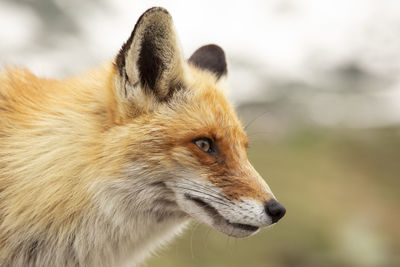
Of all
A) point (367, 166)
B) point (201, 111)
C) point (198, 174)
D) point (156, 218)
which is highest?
point (201, 111)

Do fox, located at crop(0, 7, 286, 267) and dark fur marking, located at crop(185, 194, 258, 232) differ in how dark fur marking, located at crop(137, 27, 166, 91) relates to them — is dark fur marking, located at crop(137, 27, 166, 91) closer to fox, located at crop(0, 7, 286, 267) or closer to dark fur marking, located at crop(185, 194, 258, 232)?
fox, located at crop(0, 7, 286, 267)

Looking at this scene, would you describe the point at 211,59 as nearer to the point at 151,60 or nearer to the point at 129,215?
the point at 151,60

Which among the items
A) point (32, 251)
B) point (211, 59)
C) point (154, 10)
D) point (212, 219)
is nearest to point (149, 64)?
point (154, 10)

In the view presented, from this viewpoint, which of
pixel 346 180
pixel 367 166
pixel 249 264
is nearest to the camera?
pixel 249 264

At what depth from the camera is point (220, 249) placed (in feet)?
29.1

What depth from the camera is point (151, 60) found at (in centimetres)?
384

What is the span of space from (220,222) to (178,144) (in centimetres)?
74

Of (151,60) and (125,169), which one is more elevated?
(151,60)

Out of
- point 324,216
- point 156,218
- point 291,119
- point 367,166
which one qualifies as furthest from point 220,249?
point 291,119

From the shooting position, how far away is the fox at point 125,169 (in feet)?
11.8

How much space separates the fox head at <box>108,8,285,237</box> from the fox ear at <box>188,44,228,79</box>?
53.0 inches

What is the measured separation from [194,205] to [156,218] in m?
0.44

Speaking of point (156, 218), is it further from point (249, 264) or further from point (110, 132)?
point (249, 264)

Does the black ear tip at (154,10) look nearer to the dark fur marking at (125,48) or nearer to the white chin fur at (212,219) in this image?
the dark fur marking at (125,48)
